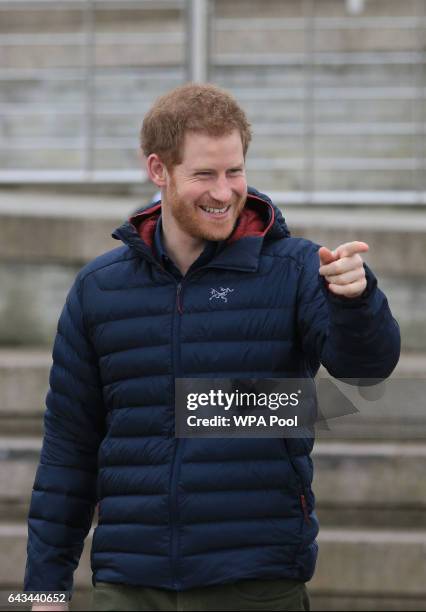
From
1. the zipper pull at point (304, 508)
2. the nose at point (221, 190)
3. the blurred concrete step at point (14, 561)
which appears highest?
the nose at point (221, 190)

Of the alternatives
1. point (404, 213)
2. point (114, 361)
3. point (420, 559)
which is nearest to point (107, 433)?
point (114, 361)

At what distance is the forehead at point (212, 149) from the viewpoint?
127 inches

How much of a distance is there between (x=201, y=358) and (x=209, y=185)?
1.31 feet

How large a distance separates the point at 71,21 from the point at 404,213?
2.49 metres

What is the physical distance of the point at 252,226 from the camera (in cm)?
338

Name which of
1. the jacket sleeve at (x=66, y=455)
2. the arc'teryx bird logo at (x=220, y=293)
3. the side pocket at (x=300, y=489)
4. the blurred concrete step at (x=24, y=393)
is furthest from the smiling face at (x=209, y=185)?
the blurred concrete step at (x=24, y=393)

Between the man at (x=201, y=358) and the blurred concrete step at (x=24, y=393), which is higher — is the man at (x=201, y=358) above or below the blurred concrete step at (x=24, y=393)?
above

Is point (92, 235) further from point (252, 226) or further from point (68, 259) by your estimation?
point (252, 226)

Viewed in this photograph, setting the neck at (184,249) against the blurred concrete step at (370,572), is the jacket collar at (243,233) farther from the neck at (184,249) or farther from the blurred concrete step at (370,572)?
the blurred concrete step at (370,572)

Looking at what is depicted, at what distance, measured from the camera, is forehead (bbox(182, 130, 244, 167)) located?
3230 mm

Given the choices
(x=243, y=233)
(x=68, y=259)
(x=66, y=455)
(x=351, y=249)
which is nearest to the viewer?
(x=351, y=249)

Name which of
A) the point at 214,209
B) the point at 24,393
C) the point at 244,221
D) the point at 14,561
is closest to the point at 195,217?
the point at 214,209

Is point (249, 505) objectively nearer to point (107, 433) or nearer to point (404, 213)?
point (107, 433)

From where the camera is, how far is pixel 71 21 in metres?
8.32
